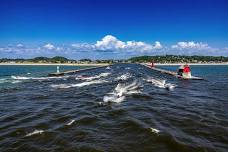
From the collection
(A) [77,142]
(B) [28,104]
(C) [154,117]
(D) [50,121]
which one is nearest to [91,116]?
(D) [50,121]

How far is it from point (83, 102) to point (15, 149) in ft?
39.9

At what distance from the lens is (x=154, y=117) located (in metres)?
17.1

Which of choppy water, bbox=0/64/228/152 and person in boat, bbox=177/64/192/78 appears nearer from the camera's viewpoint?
choppy water, bbox=0/64/228/152

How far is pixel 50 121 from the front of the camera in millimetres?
16188

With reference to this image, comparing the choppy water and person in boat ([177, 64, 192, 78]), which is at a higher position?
person in boat ([177, 64, 192, 78])

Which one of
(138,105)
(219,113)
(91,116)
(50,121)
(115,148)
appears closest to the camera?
(115,148)

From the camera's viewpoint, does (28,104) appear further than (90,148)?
Yes

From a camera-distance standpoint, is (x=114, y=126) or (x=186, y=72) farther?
(x=186, y=72)

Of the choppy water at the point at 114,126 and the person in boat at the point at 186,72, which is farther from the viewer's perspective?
the person in boat at the point at 186,72

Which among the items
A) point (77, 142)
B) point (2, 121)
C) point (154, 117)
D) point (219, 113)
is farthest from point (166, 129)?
point (2, 121)

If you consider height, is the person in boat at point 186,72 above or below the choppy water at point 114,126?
above

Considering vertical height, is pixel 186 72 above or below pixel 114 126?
above

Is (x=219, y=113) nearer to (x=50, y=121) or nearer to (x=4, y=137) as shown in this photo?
(x=50, y=121)

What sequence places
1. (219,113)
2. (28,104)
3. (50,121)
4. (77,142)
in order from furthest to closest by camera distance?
(28,104), (219,113), (50,121), (77,142)
